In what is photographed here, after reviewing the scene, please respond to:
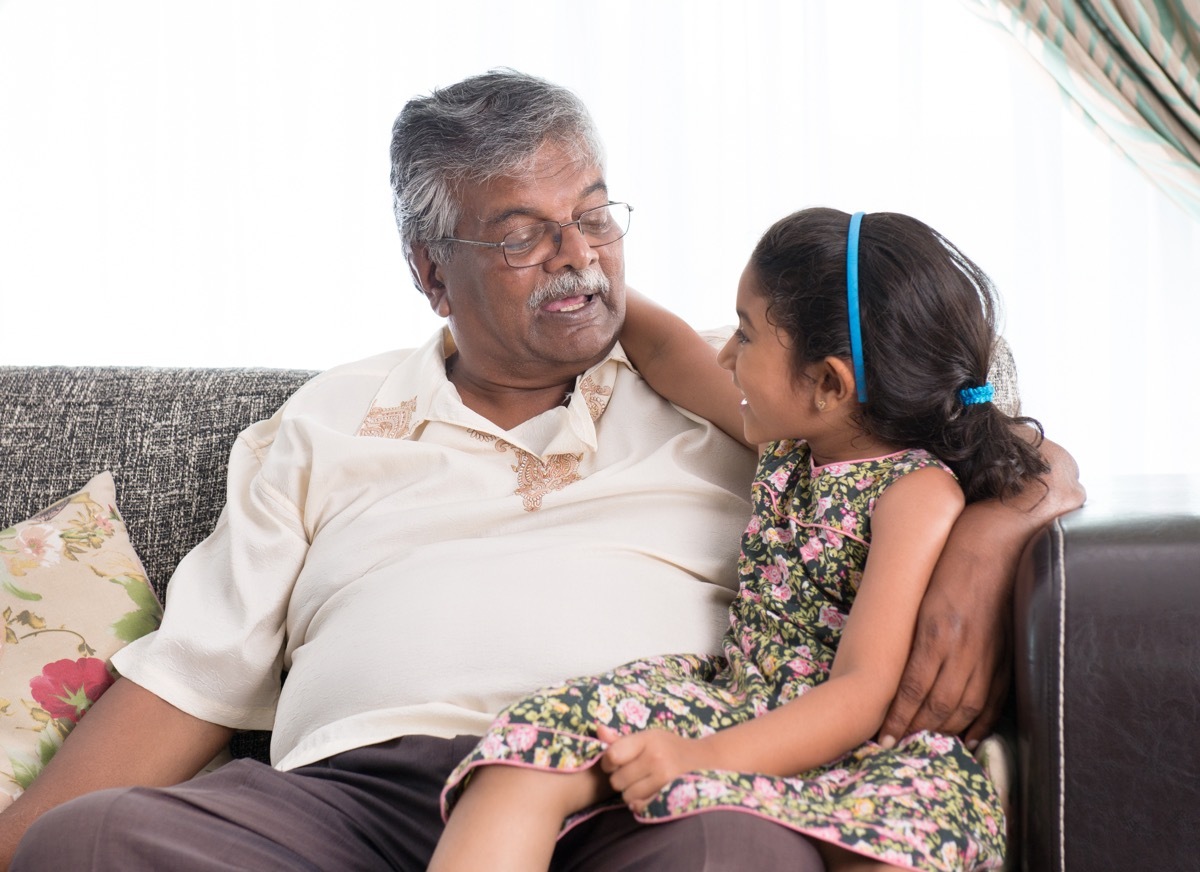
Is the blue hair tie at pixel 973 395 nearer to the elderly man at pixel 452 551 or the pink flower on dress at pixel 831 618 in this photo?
the elderly man at pixel 452 551

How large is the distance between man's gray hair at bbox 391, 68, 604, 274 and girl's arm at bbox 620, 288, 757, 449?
24 centimetres

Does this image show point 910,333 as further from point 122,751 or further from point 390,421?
point 122,751

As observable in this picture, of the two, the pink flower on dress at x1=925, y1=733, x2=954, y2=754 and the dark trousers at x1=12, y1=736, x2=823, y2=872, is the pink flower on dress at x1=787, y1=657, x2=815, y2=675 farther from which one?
the dark trousers at x1=12, y1=736, x2=823, y2=872

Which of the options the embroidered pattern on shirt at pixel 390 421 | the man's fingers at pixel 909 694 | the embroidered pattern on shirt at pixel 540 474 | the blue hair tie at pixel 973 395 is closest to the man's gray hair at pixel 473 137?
the embroidered pattern on shirt at pixel 390 421

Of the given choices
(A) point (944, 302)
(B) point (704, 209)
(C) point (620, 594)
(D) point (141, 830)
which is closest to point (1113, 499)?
(A) point (944, 302)

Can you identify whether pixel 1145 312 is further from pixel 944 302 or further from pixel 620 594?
pixel 620 594

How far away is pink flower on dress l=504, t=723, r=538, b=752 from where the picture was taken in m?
1.05

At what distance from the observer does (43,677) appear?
1.59 meters

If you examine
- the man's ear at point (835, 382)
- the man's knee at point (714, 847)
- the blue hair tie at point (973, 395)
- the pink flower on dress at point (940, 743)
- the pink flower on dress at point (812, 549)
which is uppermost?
the man's ear at point (835, 382)

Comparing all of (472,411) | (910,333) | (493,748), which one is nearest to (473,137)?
(472,411)

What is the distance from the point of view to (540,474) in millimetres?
1611

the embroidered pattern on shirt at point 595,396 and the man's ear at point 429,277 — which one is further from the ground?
the man's ear at point 429,277

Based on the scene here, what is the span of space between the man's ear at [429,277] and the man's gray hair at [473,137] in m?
0.03

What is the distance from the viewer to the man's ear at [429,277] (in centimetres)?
180
